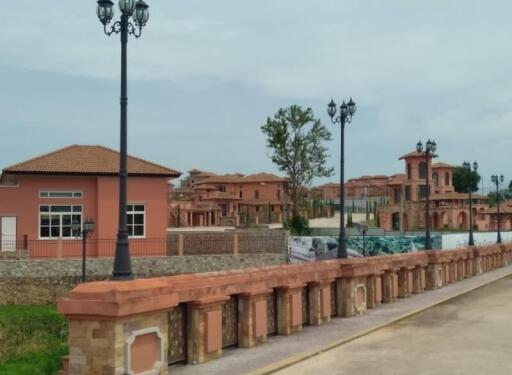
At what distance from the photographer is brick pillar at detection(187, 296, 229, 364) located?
10.7m

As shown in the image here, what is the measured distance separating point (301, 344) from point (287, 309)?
1239 millimetres

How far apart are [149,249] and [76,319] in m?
29.6

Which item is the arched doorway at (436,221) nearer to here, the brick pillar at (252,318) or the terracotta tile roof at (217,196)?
the terracotta tile roof at (217,196)

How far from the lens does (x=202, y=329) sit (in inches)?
423

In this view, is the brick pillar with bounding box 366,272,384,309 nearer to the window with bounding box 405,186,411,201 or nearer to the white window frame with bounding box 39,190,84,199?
the white window frame with bounding box 39,190,84,199

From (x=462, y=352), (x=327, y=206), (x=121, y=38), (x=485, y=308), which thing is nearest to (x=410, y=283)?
(x=485, y=308)

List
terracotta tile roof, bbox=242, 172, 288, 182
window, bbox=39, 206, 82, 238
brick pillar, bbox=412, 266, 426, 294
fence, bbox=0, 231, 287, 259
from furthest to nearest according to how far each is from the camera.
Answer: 1. terracotta tile roof, bbox=242, 172, 288, 182
2. window, bbox=39, 206, 82, 238
3. fence, bbox=0, 231, 287, 259
4. brick pillar, bbox=412, 266, 426, 294

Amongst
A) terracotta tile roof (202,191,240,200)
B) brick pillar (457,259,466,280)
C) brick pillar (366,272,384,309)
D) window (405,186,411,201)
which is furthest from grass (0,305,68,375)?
window (405,186,411,201)

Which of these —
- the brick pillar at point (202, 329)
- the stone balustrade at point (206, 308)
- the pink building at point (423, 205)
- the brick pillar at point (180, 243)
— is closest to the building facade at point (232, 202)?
the pink building at point (423, 205)

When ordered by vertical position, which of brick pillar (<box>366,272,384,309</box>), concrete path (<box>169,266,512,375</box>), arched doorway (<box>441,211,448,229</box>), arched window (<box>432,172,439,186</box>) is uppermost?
arched window (<box>432,172,439,186</box>)

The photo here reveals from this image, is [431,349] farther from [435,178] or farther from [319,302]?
[435,178]

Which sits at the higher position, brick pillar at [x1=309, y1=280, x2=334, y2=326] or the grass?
brick pillar at [x1=309, y1=280, x2=334, y2=326]

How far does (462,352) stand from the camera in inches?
451

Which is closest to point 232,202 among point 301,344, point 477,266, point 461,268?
point 477,266
